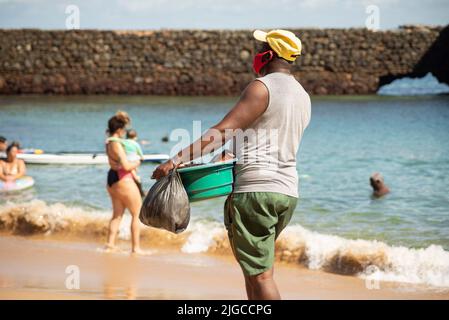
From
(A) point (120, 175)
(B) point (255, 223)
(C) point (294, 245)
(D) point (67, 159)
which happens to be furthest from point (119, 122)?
(D) point (67, 159)

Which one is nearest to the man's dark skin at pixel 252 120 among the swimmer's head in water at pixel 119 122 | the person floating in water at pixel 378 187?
the swimmer's head in water at pixel 119 122

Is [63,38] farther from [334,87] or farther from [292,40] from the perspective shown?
[292,40]

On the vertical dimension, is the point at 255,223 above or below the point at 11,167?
below

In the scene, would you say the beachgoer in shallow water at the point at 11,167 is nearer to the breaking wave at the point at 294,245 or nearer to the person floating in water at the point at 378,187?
the breaking wave at the point at 294,245

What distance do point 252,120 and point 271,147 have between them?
0.55 feet

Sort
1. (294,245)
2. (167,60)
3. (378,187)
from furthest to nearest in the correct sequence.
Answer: (167,60) → (378,187) → (294,245)

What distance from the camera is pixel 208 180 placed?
4379mm

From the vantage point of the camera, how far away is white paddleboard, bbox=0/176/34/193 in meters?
12.3

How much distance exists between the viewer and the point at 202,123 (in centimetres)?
2680

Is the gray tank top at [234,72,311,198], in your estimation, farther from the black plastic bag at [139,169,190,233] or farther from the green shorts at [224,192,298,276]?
the black plastic bag at [139,169,190,233]

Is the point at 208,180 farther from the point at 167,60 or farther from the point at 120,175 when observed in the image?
the point at 167,60
